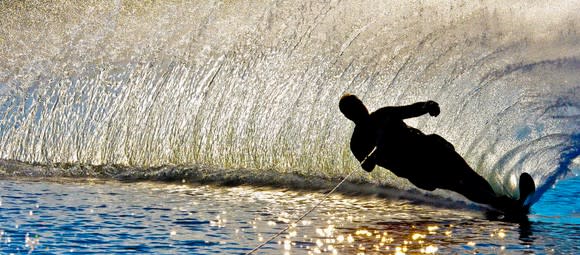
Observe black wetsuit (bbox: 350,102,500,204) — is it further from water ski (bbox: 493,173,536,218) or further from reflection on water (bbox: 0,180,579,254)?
reflection on water (bbox: 0,180,579,254)

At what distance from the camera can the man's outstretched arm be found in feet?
29.6

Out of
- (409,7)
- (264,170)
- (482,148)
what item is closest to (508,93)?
(482,148)

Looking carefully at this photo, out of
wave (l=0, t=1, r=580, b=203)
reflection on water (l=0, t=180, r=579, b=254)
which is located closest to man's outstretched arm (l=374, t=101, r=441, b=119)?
reflection on water (l=0, t=180, r=579, b=254)

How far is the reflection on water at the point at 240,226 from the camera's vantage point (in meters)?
7.14

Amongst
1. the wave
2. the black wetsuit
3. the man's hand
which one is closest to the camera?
the man's hand

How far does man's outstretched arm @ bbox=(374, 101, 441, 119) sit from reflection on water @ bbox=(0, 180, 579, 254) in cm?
105

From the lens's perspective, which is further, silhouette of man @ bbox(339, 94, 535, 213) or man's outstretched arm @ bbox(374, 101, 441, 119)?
silhouette of man @ bbox(339, 94, 535, 213)

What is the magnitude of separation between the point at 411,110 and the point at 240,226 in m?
2.31

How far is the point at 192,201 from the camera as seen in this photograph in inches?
410

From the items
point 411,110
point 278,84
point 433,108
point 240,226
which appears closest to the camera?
point 240,226

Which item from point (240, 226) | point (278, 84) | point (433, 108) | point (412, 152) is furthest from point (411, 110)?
point (278, 84)

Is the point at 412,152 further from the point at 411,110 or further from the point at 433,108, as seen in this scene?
the point at 433,108

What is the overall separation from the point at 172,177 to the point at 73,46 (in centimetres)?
489

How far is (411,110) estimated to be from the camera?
9430 millimetres
